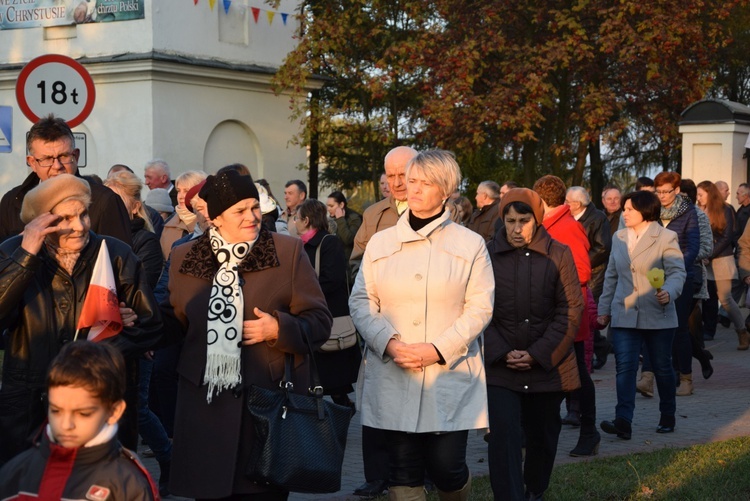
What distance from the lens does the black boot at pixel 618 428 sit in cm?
979

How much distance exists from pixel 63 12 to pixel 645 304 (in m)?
14.7

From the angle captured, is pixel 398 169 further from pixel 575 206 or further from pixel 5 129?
pixel 5 129

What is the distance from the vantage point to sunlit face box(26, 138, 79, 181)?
6.53m

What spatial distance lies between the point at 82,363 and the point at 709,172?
1775 centimetres

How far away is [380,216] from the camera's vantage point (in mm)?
8359

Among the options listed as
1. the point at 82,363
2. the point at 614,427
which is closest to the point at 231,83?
the point at 614,427

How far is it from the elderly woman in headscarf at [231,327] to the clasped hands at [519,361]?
195cm

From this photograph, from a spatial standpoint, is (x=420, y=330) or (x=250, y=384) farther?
(x=420, y=330)

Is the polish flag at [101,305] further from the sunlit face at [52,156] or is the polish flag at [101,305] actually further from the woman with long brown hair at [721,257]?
the woman with long brown hair at [721,257]

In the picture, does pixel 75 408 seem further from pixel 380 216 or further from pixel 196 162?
pixel 196 162

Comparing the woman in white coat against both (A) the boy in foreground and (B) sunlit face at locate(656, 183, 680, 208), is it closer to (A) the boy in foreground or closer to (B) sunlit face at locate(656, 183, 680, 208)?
(A) the boy in foreground

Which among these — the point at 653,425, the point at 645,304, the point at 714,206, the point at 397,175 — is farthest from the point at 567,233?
the point at 714,206

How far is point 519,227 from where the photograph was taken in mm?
7406

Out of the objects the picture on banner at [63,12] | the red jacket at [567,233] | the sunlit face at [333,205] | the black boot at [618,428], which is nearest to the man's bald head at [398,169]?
the red jacket at [567,233]
